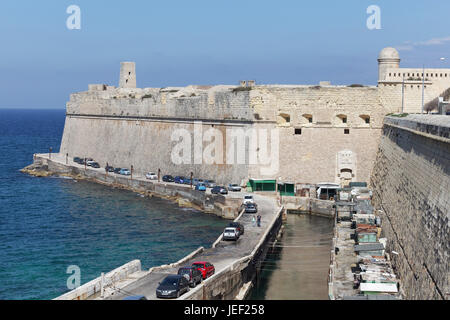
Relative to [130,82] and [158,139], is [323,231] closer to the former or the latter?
[158,139]

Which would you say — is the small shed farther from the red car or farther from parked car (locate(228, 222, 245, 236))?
the red car

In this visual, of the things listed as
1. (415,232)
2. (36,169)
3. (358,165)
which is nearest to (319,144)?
(358,165)

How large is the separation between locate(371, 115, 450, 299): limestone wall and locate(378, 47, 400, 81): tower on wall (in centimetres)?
1381

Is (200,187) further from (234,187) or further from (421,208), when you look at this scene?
(421,208)

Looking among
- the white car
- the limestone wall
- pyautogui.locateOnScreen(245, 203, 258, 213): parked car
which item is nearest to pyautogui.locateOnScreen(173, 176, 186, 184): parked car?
the white car

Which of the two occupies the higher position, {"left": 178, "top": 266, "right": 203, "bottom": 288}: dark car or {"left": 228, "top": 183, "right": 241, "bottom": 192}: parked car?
{"left": 228, "top": 183, "right": 241, "bottom": 192}: parked car

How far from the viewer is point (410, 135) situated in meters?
20.2

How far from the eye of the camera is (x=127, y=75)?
55.2 meters

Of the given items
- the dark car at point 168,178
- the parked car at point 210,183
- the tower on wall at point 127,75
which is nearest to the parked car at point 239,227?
the parked car at point 210,183

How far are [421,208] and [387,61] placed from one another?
23158 mm

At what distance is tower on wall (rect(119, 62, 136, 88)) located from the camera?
181 ft

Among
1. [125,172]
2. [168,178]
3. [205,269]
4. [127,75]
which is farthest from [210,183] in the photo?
[127,75]

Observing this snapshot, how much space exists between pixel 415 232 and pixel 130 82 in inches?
1691

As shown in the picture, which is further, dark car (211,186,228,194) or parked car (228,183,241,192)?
parked car (228,183,241,192)
